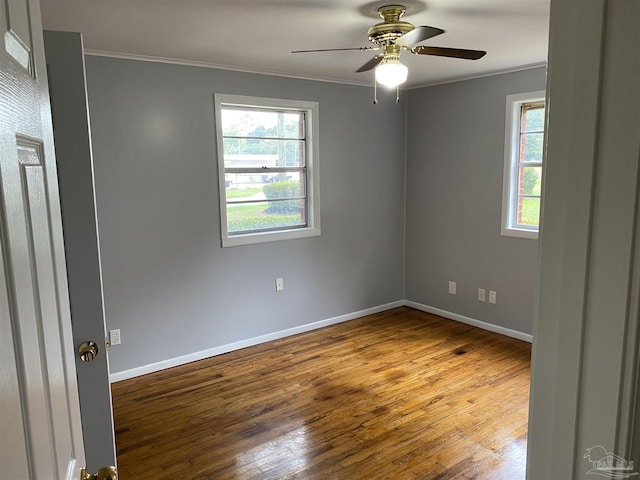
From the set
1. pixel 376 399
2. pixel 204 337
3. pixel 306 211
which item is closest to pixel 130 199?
pixel 204 337

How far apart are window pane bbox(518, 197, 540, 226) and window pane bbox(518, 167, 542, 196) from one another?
0.21ft

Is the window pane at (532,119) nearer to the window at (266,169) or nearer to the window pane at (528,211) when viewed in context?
the window pane at (528,211)

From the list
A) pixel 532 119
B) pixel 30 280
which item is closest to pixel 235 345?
pixel 532 119

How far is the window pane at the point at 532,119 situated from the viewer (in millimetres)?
3955

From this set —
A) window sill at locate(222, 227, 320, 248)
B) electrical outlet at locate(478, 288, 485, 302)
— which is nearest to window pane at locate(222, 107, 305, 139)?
window sill at locate(222, 227, 320, 248)

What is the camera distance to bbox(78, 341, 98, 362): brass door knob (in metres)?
1.56

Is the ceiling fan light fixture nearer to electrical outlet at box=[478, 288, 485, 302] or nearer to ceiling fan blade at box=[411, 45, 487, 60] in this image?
ceiling fan blade at box=[411, 45, 487, 60]

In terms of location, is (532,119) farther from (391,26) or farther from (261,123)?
(261,123)

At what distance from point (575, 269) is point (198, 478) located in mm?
2344

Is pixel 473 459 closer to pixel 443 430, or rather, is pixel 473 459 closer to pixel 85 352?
pixel 443 430

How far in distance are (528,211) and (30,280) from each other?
418 centimetres

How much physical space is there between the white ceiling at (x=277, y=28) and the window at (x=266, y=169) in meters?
0.46

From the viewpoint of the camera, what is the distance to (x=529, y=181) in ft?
13.4

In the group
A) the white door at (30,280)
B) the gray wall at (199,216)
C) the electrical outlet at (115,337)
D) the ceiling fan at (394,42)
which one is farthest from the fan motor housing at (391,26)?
the electrical outlet at (115,337)
